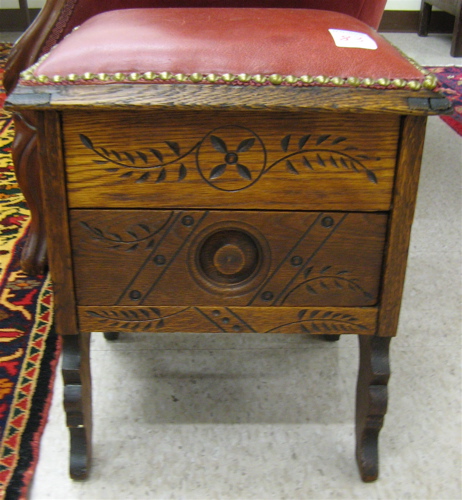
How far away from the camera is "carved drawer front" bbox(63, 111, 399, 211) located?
74cm

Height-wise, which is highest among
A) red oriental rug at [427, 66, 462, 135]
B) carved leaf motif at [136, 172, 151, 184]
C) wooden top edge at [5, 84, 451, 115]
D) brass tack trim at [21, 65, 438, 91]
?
brass tack trim at [21, 65, 438, 91]

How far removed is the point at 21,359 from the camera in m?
1.16

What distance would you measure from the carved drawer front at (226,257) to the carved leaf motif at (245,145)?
79 mm

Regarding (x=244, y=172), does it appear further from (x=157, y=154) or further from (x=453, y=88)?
(x=453, y=88)

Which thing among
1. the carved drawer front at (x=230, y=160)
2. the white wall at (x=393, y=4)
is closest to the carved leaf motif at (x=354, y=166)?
the carved drawer front at (x=230, y=160)

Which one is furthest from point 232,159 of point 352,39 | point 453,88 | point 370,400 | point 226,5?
point 453,88

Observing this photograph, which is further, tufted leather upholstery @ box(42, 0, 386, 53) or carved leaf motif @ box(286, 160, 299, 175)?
tufted leather upholstery @ box(42, 0, 386, 53)

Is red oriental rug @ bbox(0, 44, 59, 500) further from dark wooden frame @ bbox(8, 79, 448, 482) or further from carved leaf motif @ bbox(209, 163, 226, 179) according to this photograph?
carved leaf motif @ bbox(209, 163, 226, 179)

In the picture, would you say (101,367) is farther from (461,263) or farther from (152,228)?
(461,263)

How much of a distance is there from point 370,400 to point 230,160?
39 cm

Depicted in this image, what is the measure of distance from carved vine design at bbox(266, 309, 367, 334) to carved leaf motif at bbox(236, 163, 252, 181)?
20 centimetres

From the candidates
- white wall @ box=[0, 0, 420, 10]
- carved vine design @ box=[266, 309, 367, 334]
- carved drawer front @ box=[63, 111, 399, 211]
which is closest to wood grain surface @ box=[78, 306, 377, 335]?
carved vine design @ box=[266, 309, 367, 334]

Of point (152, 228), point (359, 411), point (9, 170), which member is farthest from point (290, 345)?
point (9, 170)

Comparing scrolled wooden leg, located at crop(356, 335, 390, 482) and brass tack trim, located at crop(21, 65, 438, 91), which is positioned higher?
brass tack trim, located at crop(21, 65, 438, 91)
